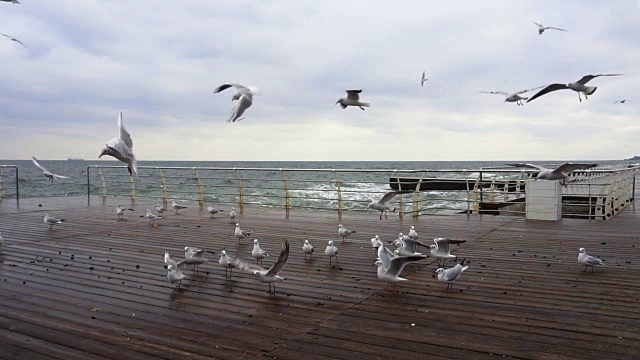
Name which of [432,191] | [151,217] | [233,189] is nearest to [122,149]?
[151,217]

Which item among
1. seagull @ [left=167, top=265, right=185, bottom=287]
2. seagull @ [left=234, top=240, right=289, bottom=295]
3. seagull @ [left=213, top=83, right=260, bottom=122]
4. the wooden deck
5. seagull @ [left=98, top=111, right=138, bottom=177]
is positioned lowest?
the wooden deck

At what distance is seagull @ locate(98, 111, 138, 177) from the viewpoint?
411 cm

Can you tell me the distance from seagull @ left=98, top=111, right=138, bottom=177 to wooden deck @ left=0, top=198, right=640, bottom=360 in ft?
3.82

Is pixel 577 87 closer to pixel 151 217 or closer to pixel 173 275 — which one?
pixel 173 275

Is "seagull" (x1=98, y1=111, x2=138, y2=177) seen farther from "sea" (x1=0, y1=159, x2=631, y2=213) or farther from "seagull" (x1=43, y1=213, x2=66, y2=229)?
"seagull" (x1=43, y1=213, x2=66, y2=229)

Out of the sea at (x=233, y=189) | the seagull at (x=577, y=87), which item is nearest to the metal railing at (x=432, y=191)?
the sea at (x=233, y=189)

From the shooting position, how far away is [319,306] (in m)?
4.23

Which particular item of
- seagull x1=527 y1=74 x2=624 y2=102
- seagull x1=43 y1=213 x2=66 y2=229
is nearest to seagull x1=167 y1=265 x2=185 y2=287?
seagull x1=527 y1=74 x2=624 y2=102

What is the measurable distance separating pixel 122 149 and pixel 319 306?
6.68 ft

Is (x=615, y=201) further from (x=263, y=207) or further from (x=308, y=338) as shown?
(x=308, y=338)

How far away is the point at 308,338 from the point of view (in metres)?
3.46

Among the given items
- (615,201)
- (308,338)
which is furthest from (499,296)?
(615,201)

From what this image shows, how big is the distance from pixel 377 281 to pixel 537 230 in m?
4.73

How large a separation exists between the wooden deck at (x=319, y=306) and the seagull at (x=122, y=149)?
3.82 feet
